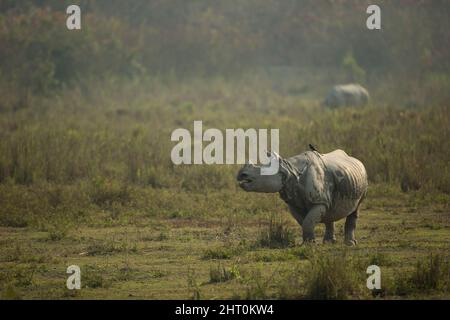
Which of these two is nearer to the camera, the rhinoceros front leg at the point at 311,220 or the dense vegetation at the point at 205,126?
the dense vegetation at the point at 205,126

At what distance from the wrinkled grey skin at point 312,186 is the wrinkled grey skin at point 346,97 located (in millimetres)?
13901

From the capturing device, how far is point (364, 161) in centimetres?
1568

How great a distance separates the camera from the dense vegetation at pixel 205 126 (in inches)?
380

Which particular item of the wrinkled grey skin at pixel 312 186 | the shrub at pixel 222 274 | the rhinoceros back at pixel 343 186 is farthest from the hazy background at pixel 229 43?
the shrub at pixel 222 274

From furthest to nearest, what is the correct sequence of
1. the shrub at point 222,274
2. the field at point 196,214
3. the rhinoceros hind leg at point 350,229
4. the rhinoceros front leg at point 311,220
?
the rhinoceros hind leg at point 350,229, the rhinoceros front leg at point 311,220, the shrub at point 222,274, the field at point 196,214

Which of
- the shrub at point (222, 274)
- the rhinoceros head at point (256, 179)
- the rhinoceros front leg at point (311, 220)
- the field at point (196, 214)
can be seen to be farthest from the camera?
the rhinoceros front leg at point (311, 220)

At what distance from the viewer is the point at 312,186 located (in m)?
10.3

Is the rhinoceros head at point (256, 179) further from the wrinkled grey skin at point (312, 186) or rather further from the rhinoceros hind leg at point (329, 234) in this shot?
the rhinoceros hind leg at point (329, 234)

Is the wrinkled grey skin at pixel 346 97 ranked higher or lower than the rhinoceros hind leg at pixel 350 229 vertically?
higher

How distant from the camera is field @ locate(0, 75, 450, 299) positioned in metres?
8.98

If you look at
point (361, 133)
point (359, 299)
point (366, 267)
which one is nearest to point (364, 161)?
point (361, 133)
